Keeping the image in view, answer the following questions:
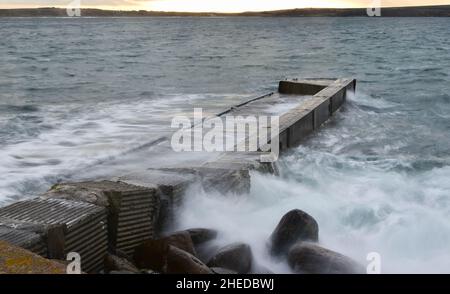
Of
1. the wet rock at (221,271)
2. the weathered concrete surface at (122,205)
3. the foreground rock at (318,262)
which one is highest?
the weathered concrete surface at (122,205)

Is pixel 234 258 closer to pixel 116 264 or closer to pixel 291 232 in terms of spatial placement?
pixel 291 232

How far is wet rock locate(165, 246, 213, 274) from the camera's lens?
480cm

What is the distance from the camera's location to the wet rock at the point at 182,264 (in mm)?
4801

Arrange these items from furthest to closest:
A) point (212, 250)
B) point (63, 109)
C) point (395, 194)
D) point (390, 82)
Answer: point (390, 82), point (63, 109), point (395, 194), point (212, 250)

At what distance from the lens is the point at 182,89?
22.8 m

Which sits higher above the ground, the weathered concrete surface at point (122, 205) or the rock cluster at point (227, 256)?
the weathered concrete surface at point (122, 205)

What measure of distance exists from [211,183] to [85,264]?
231 cm

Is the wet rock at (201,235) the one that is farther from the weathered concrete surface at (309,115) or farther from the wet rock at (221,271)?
the weathered concrete surface at (309,115)

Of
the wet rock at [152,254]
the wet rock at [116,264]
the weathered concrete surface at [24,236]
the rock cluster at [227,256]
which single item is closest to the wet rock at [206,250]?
the rock cluster at [227,256]

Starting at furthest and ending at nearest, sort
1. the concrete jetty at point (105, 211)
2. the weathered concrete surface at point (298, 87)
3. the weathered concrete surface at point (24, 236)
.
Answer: the weathered concrete surface at point (298, 87)
the concrete jetty at point (105, 211)
the weathered concrete surface at point (24, 236)

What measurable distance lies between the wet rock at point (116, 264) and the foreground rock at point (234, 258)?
2.30 ft

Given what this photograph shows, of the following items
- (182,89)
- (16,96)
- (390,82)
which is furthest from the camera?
(390,82)
